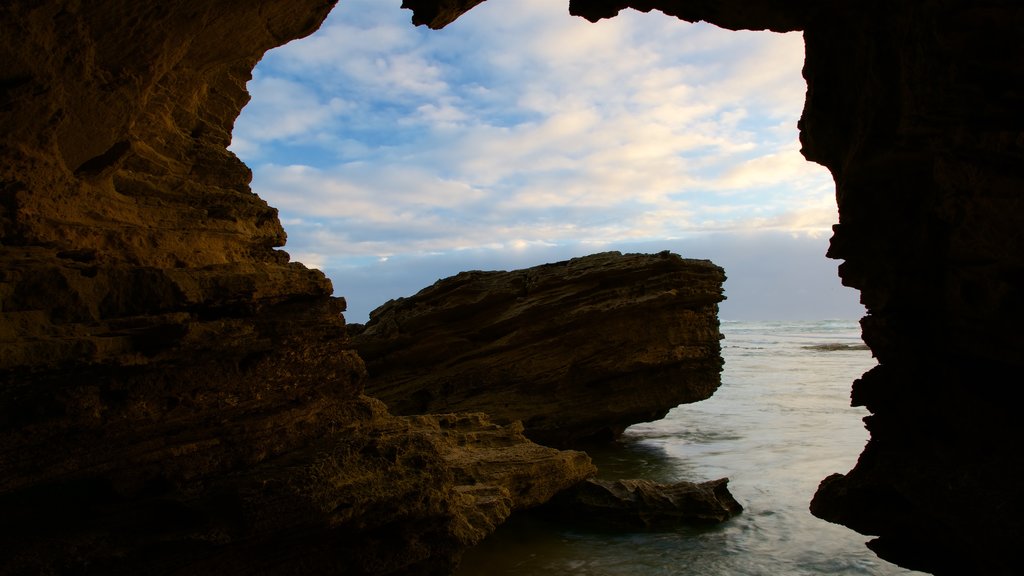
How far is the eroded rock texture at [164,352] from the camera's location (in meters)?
4.09

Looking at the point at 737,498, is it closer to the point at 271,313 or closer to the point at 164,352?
the point at 271,313

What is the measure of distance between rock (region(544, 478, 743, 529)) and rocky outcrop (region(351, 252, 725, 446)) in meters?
3.56

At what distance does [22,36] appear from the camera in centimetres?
400

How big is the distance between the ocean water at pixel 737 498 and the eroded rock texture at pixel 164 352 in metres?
2.37

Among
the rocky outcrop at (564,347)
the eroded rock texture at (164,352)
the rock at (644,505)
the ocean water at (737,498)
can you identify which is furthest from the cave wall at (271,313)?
the rocky outcrop at (564,347)

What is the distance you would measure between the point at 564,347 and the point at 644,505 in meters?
4.69

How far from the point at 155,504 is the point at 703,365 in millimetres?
11449

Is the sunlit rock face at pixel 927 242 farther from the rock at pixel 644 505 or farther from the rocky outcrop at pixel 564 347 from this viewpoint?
the rocky outcrop at pixel 564 347

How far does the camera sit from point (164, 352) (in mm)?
4535

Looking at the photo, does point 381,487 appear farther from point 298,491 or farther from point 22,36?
point 22,36

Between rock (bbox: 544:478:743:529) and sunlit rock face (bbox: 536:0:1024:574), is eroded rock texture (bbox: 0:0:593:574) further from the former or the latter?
sunlit rock face (bbox: 536:0:1024:574)

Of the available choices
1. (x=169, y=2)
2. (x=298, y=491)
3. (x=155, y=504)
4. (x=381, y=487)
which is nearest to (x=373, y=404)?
(x=381, y=487)

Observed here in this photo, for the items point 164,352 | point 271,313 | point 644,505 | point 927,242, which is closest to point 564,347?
point 644,505

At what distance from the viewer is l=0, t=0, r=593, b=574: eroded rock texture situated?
161 inches
